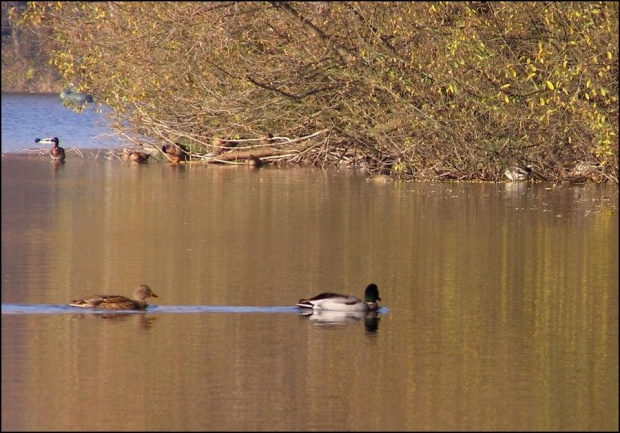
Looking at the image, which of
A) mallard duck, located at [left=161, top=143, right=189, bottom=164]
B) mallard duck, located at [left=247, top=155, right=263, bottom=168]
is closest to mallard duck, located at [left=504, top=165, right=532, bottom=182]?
mallard duck, located at [left=247, top=155, right=263, bottom=168]

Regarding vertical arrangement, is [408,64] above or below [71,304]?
above

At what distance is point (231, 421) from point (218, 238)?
827cm

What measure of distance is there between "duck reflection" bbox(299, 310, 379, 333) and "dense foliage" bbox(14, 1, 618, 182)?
20.7ft

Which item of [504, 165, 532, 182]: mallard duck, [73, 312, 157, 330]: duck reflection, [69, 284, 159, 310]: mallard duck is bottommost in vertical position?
[73, 312, 157, 330]: duck reflection

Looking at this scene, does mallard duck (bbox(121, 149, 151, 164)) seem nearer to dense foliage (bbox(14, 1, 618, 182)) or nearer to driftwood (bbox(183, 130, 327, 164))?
driftwood (bbox(183, 130, 327, 164))

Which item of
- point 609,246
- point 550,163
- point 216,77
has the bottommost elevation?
point 609,246

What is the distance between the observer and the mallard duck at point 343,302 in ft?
40.0

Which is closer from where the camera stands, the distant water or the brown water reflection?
the brown water reflection

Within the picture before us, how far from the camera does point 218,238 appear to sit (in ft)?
54.9

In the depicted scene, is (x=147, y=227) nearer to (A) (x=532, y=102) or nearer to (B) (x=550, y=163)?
(A) (x=532, y=102)

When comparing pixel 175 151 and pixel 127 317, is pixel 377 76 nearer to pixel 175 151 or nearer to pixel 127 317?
pixel 175 151

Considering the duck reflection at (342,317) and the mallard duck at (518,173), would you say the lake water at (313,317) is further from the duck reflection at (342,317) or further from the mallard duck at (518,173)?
the mallard duck at (518,173)

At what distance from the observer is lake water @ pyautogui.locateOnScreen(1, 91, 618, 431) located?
8.99m

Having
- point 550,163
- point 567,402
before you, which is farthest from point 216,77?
point 567,402
